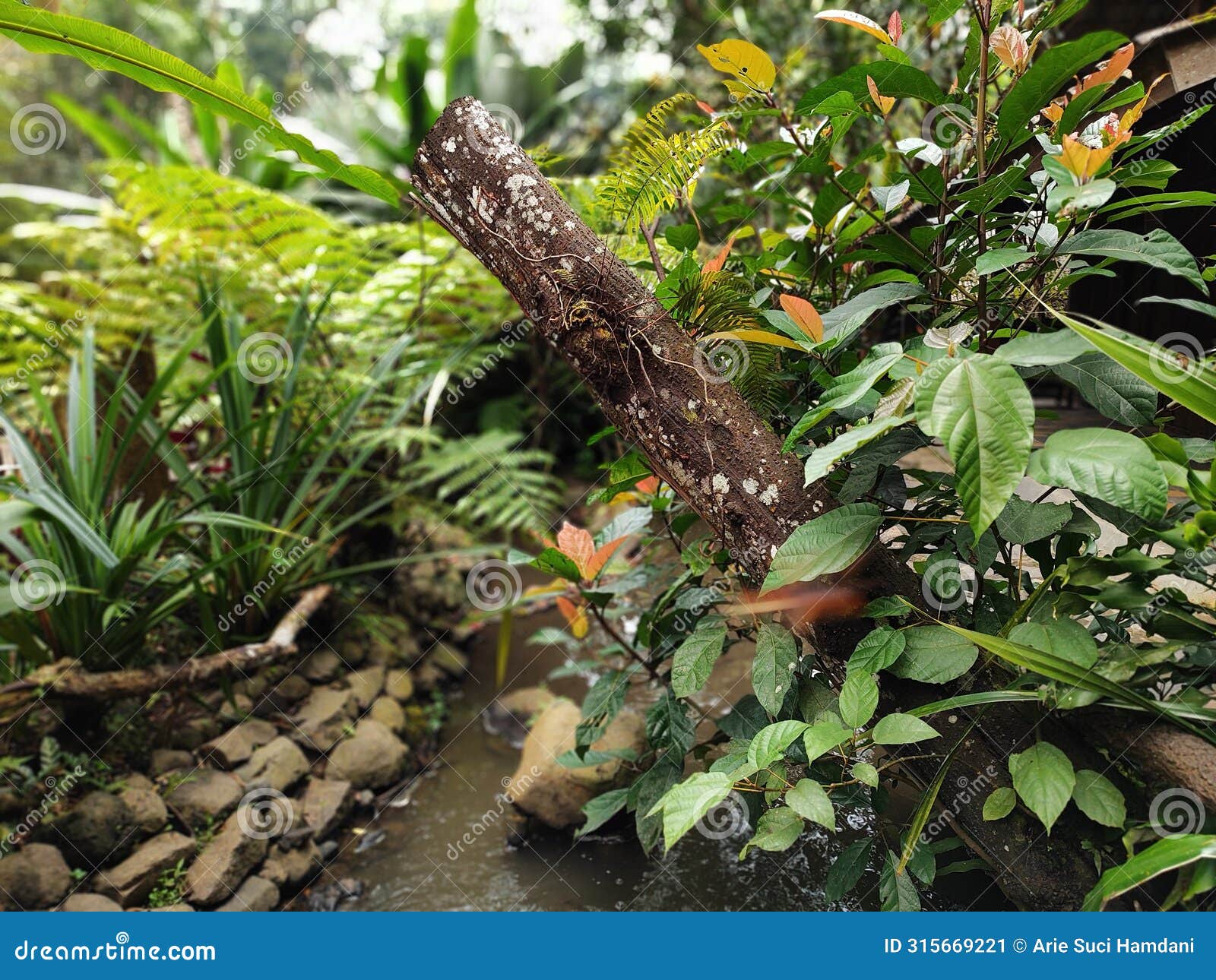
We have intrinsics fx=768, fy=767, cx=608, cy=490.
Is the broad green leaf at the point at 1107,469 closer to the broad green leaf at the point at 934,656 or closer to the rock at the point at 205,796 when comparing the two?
the broad green leaf at the point at 934,656

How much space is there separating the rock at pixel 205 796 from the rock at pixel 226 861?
43 mm

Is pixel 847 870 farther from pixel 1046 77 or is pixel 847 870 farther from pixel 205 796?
pixel 205 796

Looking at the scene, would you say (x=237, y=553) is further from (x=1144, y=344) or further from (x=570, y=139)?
(x=570, y=139)

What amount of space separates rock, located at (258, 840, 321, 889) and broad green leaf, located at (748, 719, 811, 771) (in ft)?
4.75

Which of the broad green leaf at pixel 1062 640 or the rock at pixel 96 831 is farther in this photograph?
the rock at pixel 96 831

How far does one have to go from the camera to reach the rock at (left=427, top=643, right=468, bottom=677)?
288 cm

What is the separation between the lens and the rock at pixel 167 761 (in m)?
1.97

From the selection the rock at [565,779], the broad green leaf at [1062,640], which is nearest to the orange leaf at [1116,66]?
the broad green leaf at [1062,640]

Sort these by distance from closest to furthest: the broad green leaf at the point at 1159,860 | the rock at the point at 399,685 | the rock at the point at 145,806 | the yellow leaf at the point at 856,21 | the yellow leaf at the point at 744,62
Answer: the broad green leaf at the point at 1159,860 → the yellow leaf at the point at 856,21 → the yellow leaf at the point at 744,62 → the rock at the point at 145,806 → the rock at the point at 399,685

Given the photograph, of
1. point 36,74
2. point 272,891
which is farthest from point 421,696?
point 36,74

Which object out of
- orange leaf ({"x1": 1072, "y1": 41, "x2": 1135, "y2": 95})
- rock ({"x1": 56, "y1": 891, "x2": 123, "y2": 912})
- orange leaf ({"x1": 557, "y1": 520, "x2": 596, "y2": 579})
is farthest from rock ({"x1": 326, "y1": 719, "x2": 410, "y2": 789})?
orange leaf ({"x1": 1072, "y1": 41, "x2": 1135, "y2": 95})

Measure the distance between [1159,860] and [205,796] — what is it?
1.99 metres

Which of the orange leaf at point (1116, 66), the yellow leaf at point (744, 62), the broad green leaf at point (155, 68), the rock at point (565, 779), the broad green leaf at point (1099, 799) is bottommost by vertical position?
the rock at point (565, 779)

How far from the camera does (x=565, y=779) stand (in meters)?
1.88
